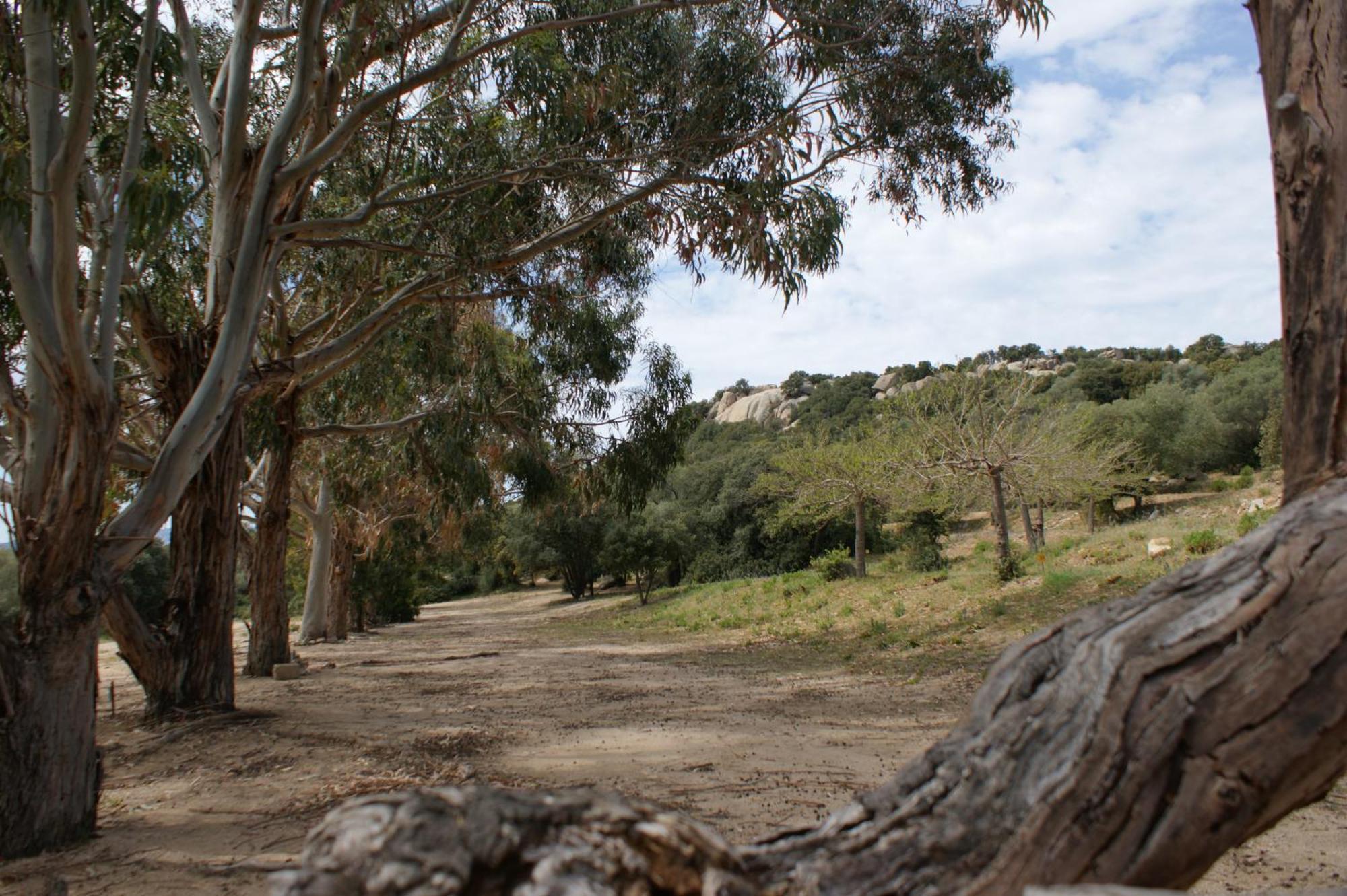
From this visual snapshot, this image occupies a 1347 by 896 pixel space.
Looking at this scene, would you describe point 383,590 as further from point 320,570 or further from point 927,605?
point 927,605

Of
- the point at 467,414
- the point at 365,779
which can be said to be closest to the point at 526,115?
the point at 467,414

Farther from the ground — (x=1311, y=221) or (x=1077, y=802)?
(x=1311, y=221)

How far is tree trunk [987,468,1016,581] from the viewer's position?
1214 cm

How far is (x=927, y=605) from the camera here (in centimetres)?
1237

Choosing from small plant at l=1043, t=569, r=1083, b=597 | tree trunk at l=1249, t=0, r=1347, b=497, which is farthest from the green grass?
tree trunk at l=1249, t=0, r=1347, b=497

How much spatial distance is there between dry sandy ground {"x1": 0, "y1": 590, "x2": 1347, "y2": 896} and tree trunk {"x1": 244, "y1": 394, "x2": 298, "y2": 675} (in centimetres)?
78

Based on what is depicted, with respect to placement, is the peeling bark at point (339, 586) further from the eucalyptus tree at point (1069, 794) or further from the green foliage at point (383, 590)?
the eucalyptus tree at point (1069, 794)

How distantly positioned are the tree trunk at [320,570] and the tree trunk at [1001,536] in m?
10.9

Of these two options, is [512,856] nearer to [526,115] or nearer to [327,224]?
[327,224]

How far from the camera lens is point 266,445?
32.5 feet

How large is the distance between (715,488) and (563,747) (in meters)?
25.2

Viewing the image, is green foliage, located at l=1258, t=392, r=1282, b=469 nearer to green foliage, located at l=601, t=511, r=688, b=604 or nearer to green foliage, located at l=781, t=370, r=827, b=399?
green foliage, located at l=601, t=511, r=688, b=604

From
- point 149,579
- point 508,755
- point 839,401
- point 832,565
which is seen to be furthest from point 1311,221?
point 839,401

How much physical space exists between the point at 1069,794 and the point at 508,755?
15.9ft
